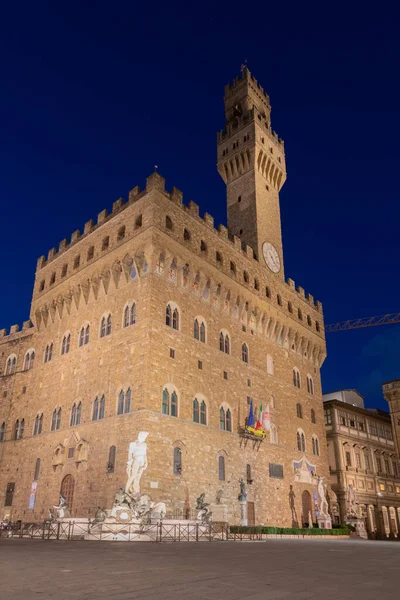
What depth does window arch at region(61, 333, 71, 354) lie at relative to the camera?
3070 cm

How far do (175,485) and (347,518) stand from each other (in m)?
21.2

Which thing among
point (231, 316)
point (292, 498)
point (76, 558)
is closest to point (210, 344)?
point (231, 316)

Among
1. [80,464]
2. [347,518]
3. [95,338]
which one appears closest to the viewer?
[80,464]

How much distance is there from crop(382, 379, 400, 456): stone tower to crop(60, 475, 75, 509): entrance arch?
125 feet

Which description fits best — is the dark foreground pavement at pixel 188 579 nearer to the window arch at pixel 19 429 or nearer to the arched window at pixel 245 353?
the arched window at pixel 245 353

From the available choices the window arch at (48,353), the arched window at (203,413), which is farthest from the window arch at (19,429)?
the arched window at (203,413)

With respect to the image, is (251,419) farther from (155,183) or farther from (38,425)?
(155,183)

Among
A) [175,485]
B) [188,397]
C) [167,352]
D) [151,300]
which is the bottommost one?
[175,485]

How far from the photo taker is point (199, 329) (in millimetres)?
28875

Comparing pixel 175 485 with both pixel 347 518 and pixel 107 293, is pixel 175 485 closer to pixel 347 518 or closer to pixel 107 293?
pixel 107 293

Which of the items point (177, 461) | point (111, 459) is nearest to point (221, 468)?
point (177, 461)

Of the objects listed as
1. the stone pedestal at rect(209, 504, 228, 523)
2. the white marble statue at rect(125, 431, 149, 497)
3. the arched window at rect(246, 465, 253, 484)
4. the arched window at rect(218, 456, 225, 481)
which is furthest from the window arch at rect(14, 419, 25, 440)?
the arched window at rect(246, 465, 253, 484)

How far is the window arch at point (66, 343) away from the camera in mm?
30703

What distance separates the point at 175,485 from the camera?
2352cm
